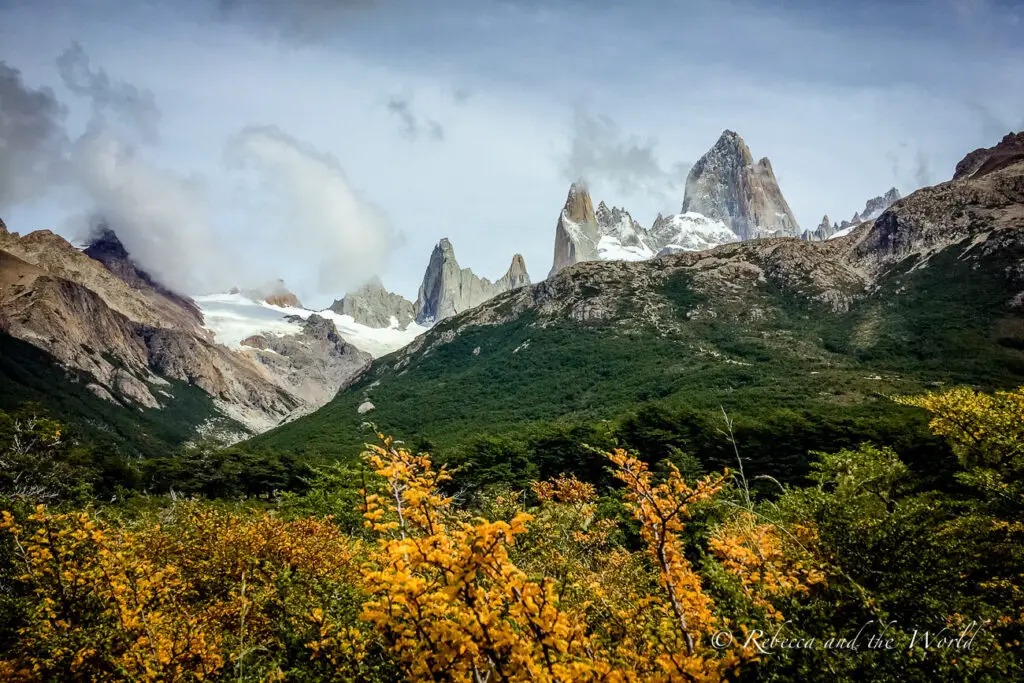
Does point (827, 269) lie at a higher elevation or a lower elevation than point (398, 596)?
higher

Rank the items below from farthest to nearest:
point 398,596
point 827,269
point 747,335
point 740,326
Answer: point 827,269, point 740,326, point 747,335, point 398,596

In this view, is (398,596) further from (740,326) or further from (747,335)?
(740,326)

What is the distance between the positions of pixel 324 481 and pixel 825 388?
89.3 meters

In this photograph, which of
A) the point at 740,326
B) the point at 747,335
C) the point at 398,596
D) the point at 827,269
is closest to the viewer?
the point at 398,596

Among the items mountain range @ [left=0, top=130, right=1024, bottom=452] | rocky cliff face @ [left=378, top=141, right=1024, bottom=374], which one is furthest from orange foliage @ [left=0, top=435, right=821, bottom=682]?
rocky cliff face @ [left=378, top=141, right=1024, bottom=374]

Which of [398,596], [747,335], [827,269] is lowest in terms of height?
[398,596]

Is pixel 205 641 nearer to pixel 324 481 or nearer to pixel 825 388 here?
pixel 324 481

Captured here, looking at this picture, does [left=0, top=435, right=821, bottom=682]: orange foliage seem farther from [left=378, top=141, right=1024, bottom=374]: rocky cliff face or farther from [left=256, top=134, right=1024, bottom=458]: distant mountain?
[left=378, top=141, right=1024, bottom=374]: rocky cliff face

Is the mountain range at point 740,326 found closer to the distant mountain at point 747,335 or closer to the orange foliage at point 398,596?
the distant mountain at point 747,335

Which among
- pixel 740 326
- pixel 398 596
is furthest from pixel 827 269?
pixel 398 596

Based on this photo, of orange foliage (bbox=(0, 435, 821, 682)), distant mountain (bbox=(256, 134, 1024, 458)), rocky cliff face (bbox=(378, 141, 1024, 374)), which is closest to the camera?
orange foliage (bbox=(0, 435, 821, 682))

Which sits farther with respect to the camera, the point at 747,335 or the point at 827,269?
the point at 827,269

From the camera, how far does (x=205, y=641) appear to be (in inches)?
528

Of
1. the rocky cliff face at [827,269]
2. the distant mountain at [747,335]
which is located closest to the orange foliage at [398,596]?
the distant mountain at [747,335]
